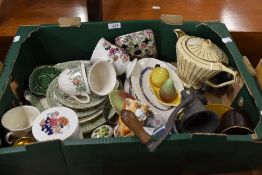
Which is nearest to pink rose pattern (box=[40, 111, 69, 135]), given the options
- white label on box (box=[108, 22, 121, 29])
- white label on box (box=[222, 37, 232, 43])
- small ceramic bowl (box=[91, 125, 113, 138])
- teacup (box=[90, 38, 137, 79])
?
small ceramic bowl (box=[91, 125, 113, 138])

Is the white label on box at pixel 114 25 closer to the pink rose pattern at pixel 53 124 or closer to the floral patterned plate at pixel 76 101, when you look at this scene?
the floral patterned plate at pixel 76 101

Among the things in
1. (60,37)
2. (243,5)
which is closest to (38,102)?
(60,37)

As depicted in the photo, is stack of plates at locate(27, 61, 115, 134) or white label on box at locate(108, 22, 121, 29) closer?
stack of plates at locate(27, 61, 115, 134)

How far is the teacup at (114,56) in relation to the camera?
0.86m

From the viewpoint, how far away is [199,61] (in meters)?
0.79

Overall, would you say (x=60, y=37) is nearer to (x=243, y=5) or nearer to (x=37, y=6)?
(x=37, y=6)

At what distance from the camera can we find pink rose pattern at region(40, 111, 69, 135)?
67 cm

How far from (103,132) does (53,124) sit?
0.44ft

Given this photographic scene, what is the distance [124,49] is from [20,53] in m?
0.30

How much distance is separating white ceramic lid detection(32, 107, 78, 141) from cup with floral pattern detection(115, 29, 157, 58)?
0.30 meters

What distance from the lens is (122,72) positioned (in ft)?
2.92

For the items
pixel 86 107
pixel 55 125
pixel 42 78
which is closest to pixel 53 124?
pixel 55 125

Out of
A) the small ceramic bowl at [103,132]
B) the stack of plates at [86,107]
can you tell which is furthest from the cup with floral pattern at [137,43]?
the small ceramic bowl at [103,132]

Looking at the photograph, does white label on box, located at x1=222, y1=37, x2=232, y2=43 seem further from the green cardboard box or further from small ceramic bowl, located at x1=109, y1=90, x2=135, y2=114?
small ceramic bowl, located at x1=109, y1=90, x2=135, y2=114
